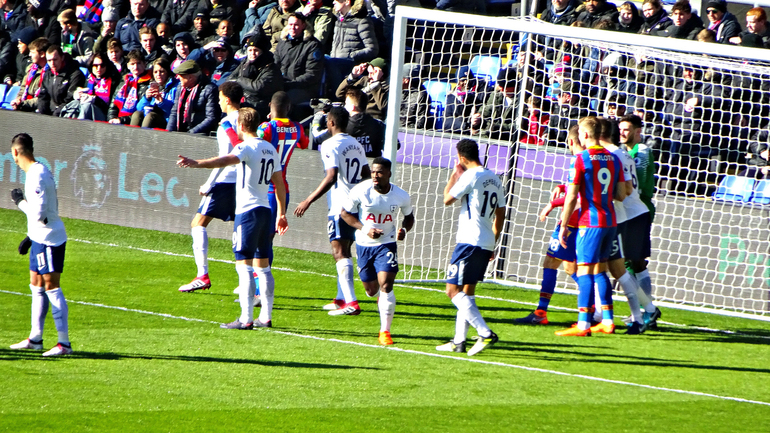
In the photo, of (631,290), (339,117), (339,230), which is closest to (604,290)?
(631,290)

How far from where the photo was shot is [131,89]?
1551cm

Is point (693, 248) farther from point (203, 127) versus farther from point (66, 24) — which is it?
point (66, 24)

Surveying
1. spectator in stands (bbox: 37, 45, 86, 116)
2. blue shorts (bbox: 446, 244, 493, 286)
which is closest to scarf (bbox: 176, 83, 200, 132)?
spectator in stands (bbox: 37, 45, 86, 116)

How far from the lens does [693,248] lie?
11523mm

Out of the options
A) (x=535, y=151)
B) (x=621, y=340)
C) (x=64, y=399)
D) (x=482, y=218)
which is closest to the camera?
(x=64, y=399)

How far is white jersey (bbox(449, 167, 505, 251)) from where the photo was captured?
8.09 meters

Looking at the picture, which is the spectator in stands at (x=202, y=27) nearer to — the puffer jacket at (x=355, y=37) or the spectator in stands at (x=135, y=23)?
the spectator in stands at (x=135, y=23)

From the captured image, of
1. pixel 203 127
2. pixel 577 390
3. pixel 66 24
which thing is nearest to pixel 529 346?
pixel 577 390

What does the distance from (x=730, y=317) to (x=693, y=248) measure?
96cm

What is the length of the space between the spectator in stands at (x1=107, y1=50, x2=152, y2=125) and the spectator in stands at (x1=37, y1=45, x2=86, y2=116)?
1.07 metres

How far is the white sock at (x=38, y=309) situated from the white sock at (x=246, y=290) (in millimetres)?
1702

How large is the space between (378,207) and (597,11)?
705 cm

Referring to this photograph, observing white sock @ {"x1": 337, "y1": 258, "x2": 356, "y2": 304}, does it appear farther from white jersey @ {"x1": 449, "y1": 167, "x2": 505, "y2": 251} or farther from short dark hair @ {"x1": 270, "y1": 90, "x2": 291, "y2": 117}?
white jersey @ {"x1": 449, "y1": 167, "x2": 505, "y2": 251}

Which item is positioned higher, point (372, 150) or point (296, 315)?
point (372, 150)
